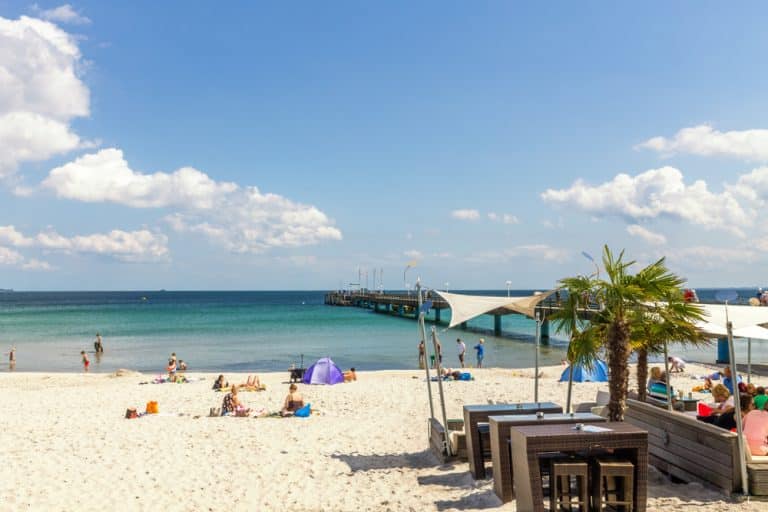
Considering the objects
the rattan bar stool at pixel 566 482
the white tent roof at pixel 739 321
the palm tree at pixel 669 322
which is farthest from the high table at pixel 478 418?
the white tent roof at pixel 739 321

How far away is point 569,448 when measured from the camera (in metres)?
5.41

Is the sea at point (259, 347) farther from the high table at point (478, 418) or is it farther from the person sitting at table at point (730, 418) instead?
the high table at point (478, 418)

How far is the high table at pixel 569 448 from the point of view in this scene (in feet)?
17.7

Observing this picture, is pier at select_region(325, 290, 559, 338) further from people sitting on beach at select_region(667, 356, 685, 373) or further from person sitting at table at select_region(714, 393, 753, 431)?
person sitting at table at select_region(714, 393, 753, 431)

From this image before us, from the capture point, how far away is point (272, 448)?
10.1 metres

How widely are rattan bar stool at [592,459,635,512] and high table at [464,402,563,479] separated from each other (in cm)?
187

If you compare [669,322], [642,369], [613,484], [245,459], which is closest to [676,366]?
[642,369]

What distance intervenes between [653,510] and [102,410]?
12.7 m

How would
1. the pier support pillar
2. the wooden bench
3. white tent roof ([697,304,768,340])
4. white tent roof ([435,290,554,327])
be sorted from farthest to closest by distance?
the pier support pillar → white tent roof ([435,290,554,327]) → white tent roof ([697,304,768,340]) → the wooden bench

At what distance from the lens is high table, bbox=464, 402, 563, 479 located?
24.1ft

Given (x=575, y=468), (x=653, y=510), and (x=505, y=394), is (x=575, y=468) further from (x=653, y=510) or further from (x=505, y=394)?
(x=505, y=394)

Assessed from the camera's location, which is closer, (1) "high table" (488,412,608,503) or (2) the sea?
(1) "high table" (488,412,608,503)

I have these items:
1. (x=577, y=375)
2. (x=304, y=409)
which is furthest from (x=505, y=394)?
(x=304, y=409)

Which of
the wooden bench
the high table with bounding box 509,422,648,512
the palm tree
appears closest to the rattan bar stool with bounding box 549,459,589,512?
the high table with bounding box 509,422,648,512
